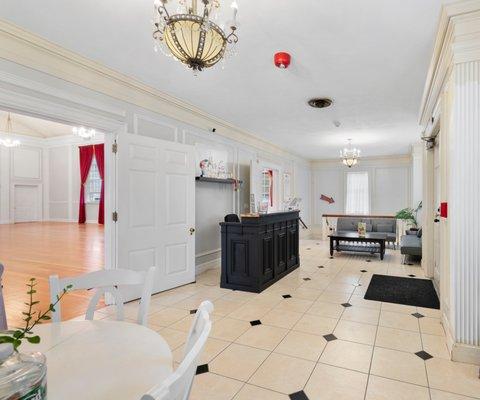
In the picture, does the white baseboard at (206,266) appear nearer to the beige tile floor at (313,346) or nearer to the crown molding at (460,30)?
the beige tile floor at (313,346)

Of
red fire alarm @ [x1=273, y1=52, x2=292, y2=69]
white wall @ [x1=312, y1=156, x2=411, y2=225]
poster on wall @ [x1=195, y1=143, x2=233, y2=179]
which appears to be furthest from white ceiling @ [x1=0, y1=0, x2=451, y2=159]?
white wall @ [x1=312, y1=156, x2=411, y2=225]

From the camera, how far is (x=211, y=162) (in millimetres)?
5590

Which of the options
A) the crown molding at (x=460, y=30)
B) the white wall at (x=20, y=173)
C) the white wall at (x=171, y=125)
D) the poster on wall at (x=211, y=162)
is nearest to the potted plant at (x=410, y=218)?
the white wall at (x=171, y=125)

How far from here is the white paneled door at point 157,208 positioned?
12.5 ft

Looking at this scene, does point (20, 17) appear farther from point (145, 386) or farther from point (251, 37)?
point (145, 386)

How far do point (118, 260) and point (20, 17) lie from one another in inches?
104

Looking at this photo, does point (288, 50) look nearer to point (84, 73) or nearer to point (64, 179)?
point (84, 73)

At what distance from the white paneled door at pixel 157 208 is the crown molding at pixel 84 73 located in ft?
1.82

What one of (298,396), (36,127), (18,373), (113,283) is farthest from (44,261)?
(36,127)

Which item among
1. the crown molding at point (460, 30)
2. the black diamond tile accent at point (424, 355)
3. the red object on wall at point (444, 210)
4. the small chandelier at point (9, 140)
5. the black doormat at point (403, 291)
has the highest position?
the small chandelier at point (9, 140)

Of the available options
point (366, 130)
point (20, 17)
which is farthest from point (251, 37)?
point (366, 130)

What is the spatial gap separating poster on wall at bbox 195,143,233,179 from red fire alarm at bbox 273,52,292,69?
7.75ft

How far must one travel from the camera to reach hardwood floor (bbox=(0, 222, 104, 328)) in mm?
3850

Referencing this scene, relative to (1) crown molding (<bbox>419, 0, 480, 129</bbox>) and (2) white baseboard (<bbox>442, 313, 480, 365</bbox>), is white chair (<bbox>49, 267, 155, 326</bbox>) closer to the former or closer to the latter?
(2) white baseboard (<bbox>442, 313, 480, 365</bbox>)
